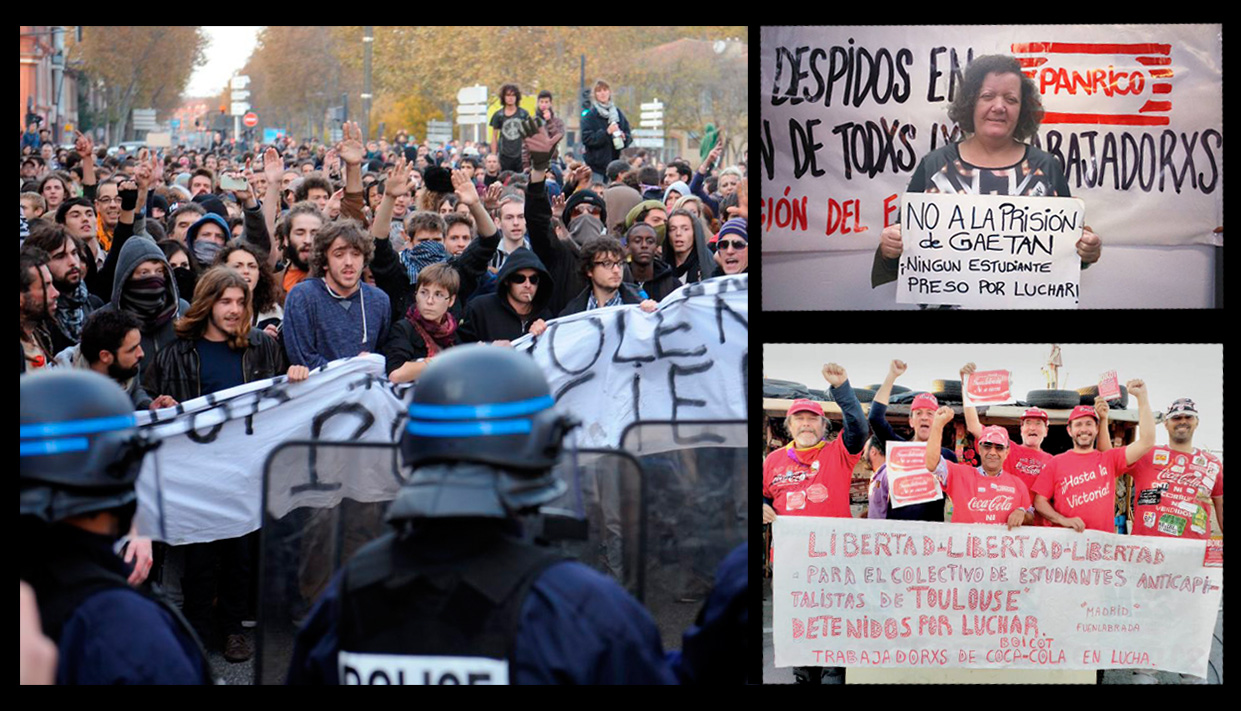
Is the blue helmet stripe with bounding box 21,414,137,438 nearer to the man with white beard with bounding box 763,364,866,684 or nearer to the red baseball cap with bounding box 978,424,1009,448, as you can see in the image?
the man with white beard with bounding box 763,364,866,684

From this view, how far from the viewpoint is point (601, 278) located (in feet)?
22.5

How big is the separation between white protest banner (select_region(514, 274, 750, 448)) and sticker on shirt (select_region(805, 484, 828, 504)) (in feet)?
1.49

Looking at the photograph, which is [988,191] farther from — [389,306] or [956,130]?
[389,306]

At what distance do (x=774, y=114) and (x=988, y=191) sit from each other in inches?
39.2

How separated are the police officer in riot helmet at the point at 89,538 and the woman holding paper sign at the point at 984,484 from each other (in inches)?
143

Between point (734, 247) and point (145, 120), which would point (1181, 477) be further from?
point (145, 120)

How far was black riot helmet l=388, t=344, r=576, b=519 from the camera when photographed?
3617mm

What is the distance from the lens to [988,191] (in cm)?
664

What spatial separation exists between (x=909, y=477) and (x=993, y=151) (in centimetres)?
147

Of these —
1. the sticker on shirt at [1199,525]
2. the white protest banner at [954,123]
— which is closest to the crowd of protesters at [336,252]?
the white protest banner at [954,123]

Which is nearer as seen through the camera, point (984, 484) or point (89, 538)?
point (89, 538)

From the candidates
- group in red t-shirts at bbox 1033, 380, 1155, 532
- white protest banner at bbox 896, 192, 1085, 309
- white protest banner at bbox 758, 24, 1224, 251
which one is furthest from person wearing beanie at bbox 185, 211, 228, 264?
group in red t-shirts at bbox 1033, 380, 1155, 532

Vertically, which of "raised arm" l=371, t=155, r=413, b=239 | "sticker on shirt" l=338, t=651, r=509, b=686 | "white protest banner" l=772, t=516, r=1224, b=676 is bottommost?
"white protest banner" l=772, t=516, r=1224, b=676

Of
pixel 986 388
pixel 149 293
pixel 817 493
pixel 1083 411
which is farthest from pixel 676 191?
pixel 149 293
